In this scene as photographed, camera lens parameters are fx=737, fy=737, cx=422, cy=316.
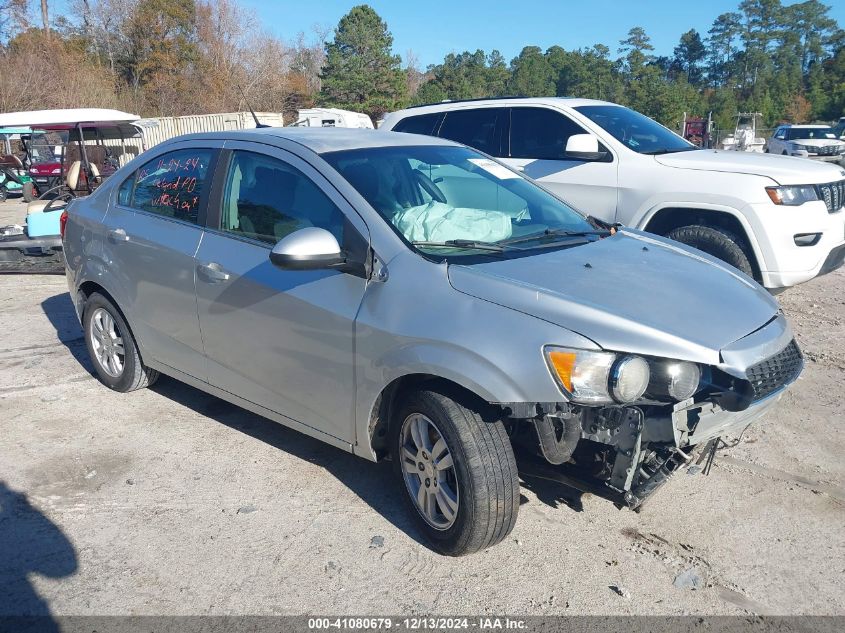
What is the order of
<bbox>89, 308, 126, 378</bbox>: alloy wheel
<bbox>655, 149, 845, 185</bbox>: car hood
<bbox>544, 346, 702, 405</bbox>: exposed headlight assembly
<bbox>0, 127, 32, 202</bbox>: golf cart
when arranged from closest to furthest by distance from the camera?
<bbox>544, 346, 702, 405</bbox>: exposed headlight assembly < <bbox>89, 308, 126, 378</bbox>: alloy wheel < <bbox>655, 149, 845, 185</bbox>: car hood < <bbox>0, 127, 32, 202</bbox>: golf cart

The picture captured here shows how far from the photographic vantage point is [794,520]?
3.50 metres

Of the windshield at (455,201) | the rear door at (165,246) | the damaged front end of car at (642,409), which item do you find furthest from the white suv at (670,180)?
the damaged front end of car at (642,409)

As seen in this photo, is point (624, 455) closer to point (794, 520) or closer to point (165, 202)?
point (794, 520)

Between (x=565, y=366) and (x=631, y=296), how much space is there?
1.64ft

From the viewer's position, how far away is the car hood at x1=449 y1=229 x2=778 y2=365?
9.12ft

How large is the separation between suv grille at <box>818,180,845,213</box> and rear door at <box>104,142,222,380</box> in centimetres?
476

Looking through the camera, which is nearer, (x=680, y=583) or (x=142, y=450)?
(x=680, y=583)

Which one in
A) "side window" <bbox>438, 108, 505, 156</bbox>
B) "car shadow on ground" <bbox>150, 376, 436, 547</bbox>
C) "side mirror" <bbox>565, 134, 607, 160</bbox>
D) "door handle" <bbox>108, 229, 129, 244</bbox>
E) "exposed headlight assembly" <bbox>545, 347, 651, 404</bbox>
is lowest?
"car shadow on ground" <bbox>150, 376, 436, 547</bbox>

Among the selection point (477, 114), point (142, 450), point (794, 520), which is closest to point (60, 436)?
point (142, 450)

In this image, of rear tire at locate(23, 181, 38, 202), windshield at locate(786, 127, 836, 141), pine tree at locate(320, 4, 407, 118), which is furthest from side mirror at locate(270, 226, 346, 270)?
pine tree at locate(320, 4, 407, 118)

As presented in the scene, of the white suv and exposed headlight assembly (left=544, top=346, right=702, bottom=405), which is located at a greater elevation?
the white suv

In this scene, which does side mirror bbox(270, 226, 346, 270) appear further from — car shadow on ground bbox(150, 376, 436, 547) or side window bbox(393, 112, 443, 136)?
side window bbox(393, 112, 443, 136)

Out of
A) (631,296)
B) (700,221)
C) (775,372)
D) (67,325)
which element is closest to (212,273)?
(631,296)

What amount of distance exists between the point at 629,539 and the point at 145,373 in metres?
3.30
